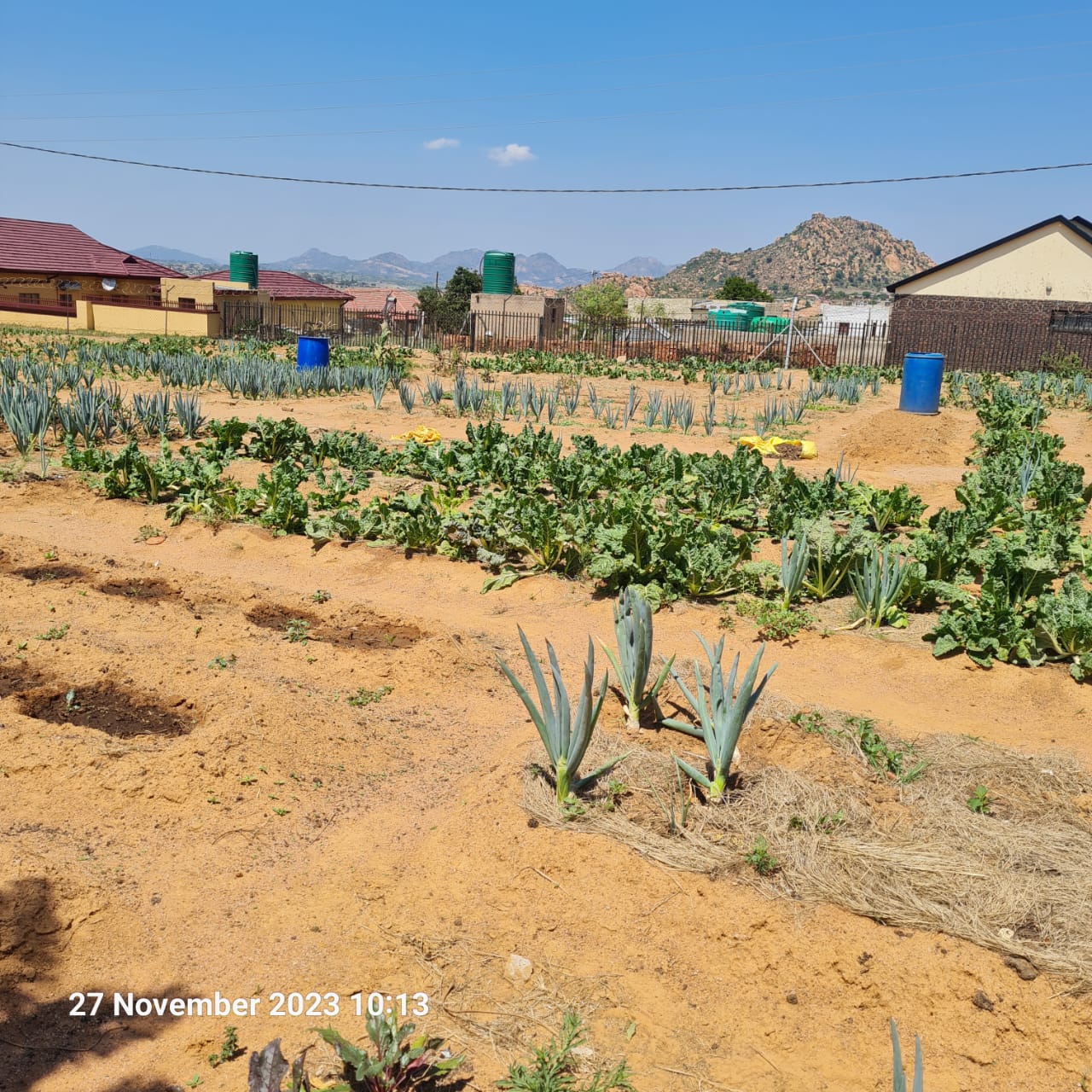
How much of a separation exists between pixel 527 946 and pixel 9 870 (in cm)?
188

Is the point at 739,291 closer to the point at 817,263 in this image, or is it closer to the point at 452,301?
the point at 452,301

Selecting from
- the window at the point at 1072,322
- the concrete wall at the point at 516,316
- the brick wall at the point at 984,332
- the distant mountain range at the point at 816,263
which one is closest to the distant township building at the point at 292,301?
the concrete wall at the point at 516,316

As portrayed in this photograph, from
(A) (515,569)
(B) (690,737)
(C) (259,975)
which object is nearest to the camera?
(C) (259,975)

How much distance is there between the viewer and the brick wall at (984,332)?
31.1 metres

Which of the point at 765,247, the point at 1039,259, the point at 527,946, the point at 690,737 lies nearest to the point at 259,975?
the point at 527,946

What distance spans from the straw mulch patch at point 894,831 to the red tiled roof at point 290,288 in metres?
51.1

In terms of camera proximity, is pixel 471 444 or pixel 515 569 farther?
pixel 471 444

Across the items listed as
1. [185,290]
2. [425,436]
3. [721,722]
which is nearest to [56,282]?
[185,290]

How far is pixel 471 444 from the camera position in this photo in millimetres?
11445

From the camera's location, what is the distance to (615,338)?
34.5m

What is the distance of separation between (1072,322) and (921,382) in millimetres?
17170

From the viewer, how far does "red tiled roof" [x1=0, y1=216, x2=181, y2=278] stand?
4203 centimetres

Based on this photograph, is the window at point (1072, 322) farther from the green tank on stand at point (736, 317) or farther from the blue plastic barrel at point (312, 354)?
the blue plastic barrel at point (312, 354)

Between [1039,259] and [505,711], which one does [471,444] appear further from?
[1039,259]
